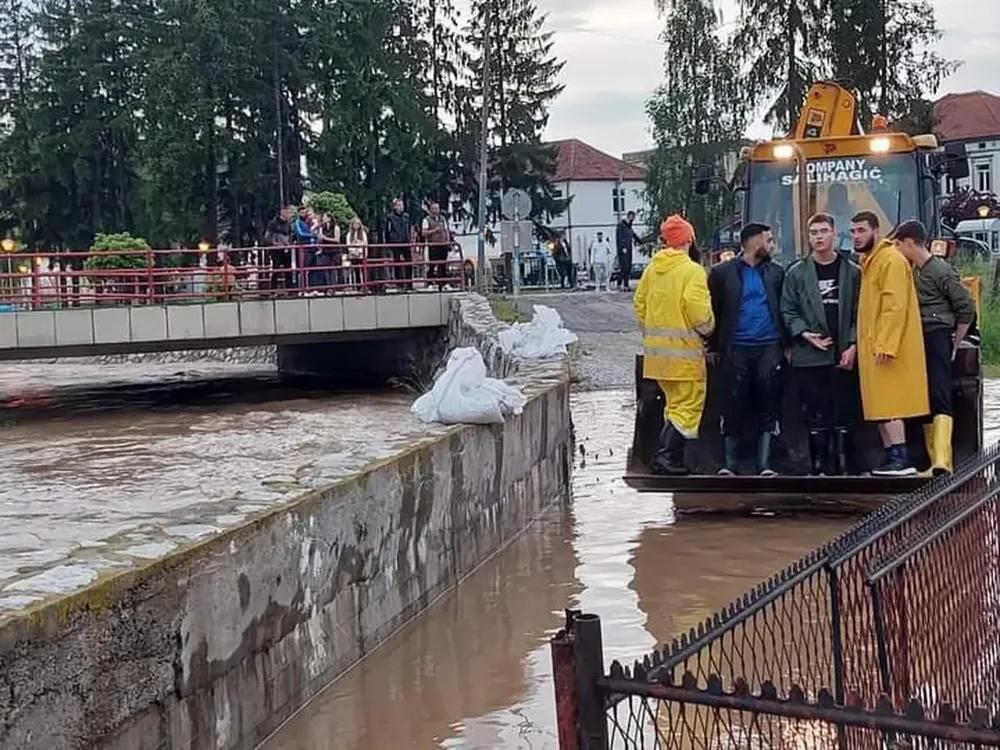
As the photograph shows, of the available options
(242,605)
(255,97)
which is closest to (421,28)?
(255,97)

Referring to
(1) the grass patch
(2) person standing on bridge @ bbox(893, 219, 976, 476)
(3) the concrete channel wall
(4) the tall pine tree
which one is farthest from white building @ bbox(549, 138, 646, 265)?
(3) the concrete channel wall

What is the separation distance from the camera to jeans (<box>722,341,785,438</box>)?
827 centimetres

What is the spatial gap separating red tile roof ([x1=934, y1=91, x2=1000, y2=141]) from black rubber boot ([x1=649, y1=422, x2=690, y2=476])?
2545 inches

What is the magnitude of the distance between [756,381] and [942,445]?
3.89 ft

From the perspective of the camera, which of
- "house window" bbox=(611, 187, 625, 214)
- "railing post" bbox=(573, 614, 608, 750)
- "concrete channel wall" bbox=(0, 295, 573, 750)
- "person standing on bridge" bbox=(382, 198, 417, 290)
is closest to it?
"railing post" bbox=(573, 614, 608, 750)

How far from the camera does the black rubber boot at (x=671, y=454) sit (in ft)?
27.8

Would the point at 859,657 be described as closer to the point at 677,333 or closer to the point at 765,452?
the point at 677,333

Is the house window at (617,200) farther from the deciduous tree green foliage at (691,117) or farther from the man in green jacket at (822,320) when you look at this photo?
the man in green jacket at (822,320)

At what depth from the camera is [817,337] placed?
26.4ft

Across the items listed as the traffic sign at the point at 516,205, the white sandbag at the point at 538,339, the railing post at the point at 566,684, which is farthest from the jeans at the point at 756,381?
the traffic sign at the point at 516,205

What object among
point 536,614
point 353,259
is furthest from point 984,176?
point 536,614

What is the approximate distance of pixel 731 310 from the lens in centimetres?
836

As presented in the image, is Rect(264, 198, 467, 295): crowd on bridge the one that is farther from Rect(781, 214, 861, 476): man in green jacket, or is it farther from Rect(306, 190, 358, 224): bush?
Rect(781, 214, 861, 476): man in green jacket

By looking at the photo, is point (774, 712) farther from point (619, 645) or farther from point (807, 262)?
point (807, 262)
